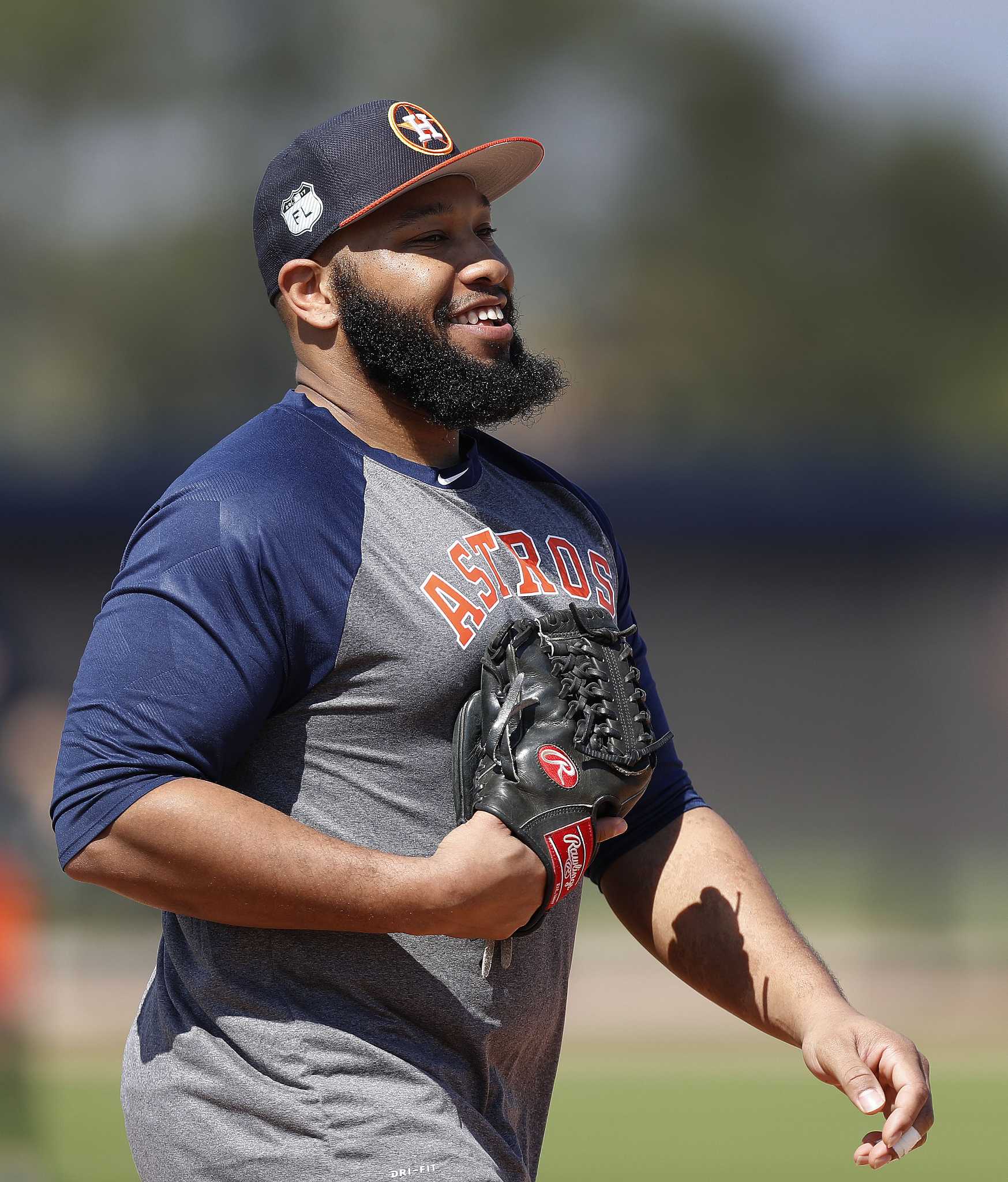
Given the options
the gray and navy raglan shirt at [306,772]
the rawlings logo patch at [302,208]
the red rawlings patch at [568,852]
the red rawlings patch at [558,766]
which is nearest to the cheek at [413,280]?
the rawlings logo patch at [302,208]

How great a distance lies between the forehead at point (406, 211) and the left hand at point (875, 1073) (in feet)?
4.07

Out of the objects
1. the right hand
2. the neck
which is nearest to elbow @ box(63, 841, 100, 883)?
the right hand

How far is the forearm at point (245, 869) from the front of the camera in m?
1.80

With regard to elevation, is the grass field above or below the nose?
below

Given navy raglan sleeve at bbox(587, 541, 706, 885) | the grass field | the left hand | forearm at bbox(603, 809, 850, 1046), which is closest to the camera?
the left hand

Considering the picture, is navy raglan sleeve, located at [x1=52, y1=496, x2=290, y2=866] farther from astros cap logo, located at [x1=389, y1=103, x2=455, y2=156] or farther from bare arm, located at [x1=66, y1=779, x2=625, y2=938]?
astros cap logo, located at [x1=389, y1=103, x2=455, y2=156]

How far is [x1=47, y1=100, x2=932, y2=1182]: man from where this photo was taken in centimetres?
186

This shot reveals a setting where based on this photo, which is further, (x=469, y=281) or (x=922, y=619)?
(x=922, y=619)

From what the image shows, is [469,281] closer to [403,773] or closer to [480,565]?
[480,565]

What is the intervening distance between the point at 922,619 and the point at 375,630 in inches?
446

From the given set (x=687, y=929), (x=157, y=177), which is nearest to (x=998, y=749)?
(x=687, y=929)

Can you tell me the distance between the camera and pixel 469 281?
2.27 metres

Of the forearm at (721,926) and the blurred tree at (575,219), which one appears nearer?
the forearm at (721,926)

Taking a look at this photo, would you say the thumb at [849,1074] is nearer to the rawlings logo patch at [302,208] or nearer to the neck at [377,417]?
the neck at [377,417]
